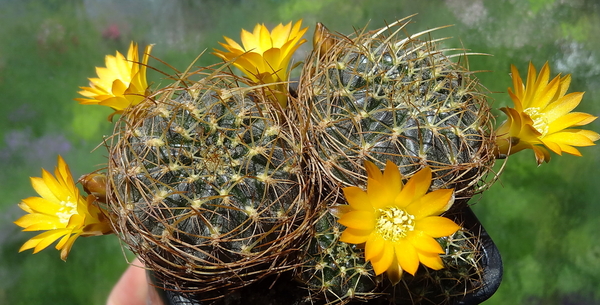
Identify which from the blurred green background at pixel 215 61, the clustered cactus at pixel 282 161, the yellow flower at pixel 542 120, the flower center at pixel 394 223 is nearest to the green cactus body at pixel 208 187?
the clustered cactus at pixel 282 161

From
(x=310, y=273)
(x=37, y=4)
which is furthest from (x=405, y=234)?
(x=37, y=4)

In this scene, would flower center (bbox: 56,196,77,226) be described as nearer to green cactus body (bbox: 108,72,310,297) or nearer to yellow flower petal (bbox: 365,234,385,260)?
green cactus body (bbox: 108,72,310,297)

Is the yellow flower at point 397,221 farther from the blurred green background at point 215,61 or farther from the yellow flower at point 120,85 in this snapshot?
the blurred green background at point 215,61

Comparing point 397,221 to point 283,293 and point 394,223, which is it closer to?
point 394,223

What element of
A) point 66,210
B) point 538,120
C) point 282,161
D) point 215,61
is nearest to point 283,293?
point 282,161

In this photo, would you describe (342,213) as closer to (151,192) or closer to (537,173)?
(151,192)

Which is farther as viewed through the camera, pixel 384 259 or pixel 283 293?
pixel 283 293
